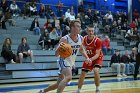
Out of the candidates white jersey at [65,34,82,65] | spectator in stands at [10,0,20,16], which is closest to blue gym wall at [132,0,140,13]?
spectator in stands at [10,0,20,16]

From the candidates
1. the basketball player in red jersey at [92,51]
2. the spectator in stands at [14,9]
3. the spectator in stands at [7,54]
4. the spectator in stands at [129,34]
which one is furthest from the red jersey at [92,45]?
the spectator in stands at [129,34]

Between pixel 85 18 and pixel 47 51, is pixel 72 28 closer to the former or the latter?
pixel 47 51

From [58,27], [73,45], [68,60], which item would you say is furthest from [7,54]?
[68,60]

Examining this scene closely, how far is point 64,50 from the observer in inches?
238

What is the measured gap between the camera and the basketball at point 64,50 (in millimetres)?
6059

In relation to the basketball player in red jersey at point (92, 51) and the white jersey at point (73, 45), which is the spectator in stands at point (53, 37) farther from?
the white jersey at point (73, 45)

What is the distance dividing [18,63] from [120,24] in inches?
517

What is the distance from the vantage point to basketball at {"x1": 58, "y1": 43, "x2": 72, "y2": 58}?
6059mm

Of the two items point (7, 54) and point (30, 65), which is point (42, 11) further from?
point (7, 54)

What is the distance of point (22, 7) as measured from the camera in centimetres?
2064

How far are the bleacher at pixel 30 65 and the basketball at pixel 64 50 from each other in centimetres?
691

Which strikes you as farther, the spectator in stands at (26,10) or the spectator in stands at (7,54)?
the spectator in stands at (26,10)

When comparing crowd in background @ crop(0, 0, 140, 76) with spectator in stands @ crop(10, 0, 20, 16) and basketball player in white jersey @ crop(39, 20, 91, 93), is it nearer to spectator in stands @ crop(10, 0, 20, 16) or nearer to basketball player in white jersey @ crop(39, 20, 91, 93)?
spectator in stands @ crop(10, 0, 20, 16)

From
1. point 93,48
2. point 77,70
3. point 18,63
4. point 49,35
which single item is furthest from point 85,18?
point 93,48
